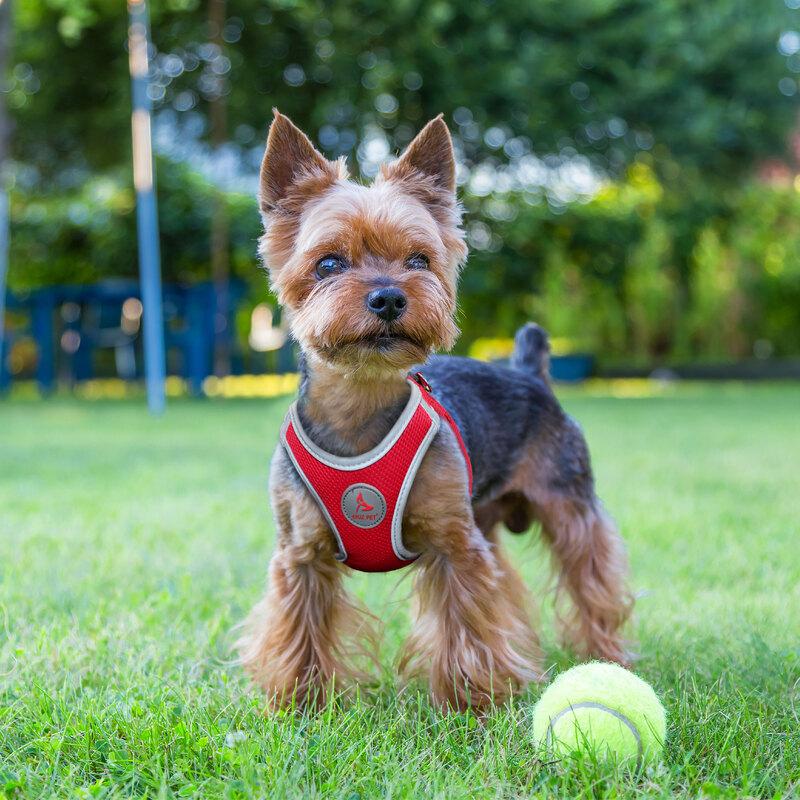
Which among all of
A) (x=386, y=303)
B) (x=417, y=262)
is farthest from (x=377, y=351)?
(x=417, y=262)

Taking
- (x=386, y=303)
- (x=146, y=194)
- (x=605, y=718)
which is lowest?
(x=605, y=718)

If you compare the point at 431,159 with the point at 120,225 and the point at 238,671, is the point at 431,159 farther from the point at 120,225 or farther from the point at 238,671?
the point at 120,225

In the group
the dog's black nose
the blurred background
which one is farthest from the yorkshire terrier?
the blurred background

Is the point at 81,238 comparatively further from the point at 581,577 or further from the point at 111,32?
the point at 581,577

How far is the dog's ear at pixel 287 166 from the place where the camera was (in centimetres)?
306

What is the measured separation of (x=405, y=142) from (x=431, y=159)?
44.0 feet

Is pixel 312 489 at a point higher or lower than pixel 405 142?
lower

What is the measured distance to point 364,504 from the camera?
108 inches

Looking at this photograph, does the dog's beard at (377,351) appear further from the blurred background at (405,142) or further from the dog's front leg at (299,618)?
the blurred background at (405,142)

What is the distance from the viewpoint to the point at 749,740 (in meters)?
2.45

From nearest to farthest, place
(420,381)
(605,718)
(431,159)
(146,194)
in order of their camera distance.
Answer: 1. (605,718)
2. (420,381)
3. (431,159)
4. (146,194)

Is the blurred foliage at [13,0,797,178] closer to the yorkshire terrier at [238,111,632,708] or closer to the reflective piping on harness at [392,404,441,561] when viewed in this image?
the yorkshire terrier at [238,111,632,708]

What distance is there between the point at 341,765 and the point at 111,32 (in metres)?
17.4

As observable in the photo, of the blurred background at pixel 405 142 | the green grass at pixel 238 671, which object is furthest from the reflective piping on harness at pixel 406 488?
the blurred background at pixel 405 142
